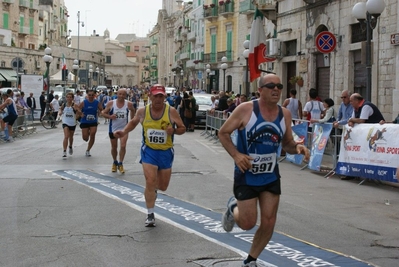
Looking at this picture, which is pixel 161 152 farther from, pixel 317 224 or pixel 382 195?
pixel 382 195

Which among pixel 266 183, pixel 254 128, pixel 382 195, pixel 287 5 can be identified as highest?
pixel 287 5

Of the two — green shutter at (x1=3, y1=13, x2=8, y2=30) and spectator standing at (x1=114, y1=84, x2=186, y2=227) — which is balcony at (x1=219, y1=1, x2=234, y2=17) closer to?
green shutter at (x1=3, y1=13, x2=8, y2=30)

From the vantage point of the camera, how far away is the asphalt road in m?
6.96

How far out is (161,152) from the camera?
910 cm

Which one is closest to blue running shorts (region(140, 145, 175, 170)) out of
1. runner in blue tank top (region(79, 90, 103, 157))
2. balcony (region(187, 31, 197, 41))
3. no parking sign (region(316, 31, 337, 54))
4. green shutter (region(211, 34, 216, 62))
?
runner in blue tank top (region(79, 90, 103, 157))

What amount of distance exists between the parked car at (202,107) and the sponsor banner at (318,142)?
1705 centimetres

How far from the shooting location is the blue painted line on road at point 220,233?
22.4 ft

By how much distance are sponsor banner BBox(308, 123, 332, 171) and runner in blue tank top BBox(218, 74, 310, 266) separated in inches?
347

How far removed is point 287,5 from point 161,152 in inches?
830

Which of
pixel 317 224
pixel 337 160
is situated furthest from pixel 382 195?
pixel 317 224

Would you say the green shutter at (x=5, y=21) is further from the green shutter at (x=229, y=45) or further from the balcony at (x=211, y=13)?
the green shutter at (x=229, y=45)

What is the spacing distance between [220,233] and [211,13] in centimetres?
5621

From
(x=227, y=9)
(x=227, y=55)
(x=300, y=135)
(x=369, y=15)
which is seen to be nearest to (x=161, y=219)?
(x=300, y=135)

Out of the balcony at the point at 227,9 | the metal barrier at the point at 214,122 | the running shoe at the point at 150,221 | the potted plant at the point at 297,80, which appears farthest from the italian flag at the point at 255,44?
the balcony at the point at 227,9
